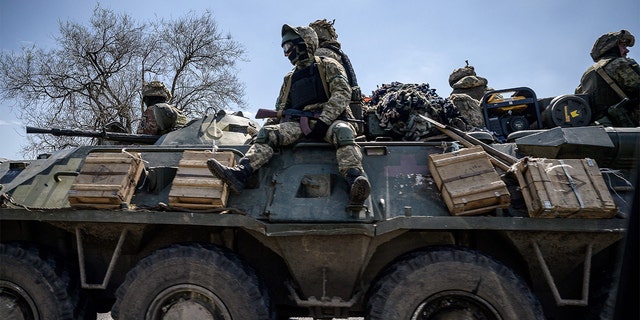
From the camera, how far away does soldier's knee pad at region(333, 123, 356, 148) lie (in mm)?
4039

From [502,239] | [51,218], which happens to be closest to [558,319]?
[502,239]

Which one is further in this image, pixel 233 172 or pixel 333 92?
pixel 333 92

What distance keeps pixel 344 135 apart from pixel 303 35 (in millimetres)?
1404

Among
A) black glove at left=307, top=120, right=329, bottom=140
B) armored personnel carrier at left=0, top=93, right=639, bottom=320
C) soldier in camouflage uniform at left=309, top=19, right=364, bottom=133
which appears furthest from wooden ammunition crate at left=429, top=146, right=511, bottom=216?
soldier in camouflage uniform at left=309, top=19, right=364, bottom=133

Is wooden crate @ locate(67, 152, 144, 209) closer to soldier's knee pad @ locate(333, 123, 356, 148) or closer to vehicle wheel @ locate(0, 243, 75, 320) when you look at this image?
vehicle wheel @ locate(0, 243, 75, 320)

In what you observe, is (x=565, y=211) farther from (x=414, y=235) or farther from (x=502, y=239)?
(x=414, y=235)

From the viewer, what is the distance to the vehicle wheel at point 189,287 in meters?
3.68

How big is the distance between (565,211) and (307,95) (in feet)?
8.78

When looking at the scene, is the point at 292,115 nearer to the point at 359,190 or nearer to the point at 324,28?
the point at 359,190

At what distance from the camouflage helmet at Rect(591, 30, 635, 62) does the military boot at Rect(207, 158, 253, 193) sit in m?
5.43

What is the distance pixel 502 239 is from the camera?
3834 mm

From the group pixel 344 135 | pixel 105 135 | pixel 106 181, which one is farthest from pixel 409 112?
pixel 105 135

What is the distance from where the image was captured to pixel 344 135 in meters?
4.06

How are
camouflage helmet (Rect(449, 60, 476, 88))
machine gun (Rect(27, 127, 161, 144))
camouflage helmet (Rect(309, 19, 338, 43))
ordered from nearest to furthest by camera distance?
machine gun (Rect(27, 127, 161, 144)), camouflage helmet (Rect(309, 19, 338, 43)), camouflage helmet (Rect(449, 60, 476, 88))
